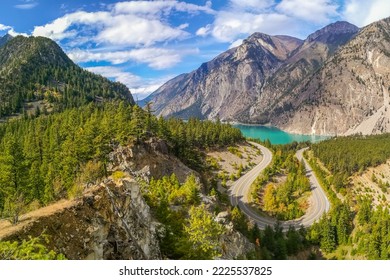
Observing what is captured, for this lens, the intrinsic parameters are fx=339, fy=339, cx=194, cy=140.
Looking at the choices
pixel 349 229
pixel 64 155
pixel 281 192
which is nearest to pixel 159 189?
pixel 64 155

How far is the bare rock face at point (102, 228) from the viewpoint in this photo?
473 inches

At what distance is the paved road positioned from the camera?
3258 inches

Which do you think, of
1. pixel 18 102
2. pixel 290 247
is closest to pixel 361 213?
pixel 290 247

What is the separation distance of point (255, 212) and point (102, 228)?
74.8m

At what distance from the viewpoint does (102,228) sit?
46.1ft

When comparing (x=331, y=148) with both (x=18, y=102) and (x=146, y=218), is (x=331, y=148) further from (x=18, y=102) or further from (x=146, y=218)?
(x=146, y=218)

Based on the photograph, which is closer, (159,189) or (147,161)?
(159,189)

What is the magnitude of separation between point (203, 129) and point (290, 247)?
60.9 m

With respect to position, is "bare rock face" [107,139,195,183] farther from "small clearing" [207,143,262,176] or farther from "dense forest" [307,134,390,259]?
"small clearing" [207,143,262,176]

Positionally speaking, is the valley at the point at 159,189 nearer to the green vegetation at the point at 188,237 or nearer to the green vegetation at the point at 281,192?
the green vegetation at the point at 188,237

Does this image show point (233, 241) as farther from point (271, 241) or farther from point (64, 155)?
point (64, 155)

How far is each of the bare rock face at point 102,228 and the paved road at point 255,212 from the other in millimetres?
63610

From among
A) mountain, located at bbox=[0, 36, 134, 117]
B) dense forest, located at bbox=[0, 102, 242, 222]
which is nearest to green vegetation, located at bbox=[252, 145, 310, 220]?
dense forest, located at bbox=[0, 102, 242, 222]

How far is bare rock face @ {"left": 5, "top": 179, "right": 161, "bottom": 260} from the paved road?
63610 mm
